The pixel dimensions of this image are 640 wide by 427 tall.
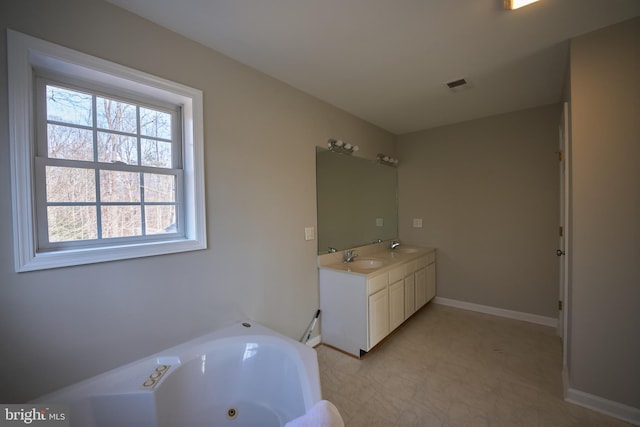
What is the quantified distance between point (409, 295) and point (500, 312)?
123cm

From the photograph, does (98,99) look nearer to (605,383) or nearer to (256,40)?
(256,40)

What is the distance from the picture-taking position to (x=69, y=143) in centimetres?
135

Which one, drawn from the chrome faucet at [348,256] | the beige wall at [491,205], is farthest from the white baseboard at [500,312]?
the chrome faucet at [348,256]

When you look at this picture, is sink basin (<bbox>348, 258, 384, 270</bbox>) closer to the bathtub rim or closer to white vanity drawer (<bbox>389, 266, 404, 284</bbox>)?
white vanity drawer (<bbox>389, 266, 404, 284</bbox>)

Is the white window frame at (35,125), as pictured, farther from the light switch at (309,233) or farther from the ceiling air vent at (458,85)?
the ceiling air vent at (458,85)

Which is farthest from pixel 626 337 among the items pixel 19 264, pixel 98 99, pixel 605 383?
pixel 98 99

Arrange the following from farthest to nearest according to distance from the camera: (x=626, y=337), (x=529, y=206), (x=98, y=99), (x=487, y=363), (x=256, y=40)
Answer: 1. (x=529, y=206)
2. (x=487, y=363)
3. (x=256, y=40)
4. (x=626, y=337)
5. (x=98, y=99)

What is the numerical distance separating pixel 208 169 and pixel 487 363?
272cm

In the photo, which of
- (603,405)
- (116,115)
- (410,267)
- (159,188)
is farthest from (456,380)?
(116,115)

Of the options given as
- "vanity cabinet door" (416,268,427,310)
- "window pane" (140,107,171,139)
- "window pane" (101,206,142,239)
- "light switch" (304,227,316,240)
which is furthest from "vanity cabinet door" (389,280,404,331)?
"window pane" (140,107,171,139)

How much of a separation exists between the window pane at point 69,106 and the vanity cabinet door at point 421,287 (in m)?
3.19

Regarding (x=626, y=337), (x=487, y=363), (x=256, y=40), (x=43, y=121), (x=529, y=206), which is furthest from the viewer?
(x=529, y=206)

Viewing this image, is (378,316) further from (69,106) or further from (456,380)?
(69,106)

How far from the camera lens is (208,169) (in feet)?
5.80
